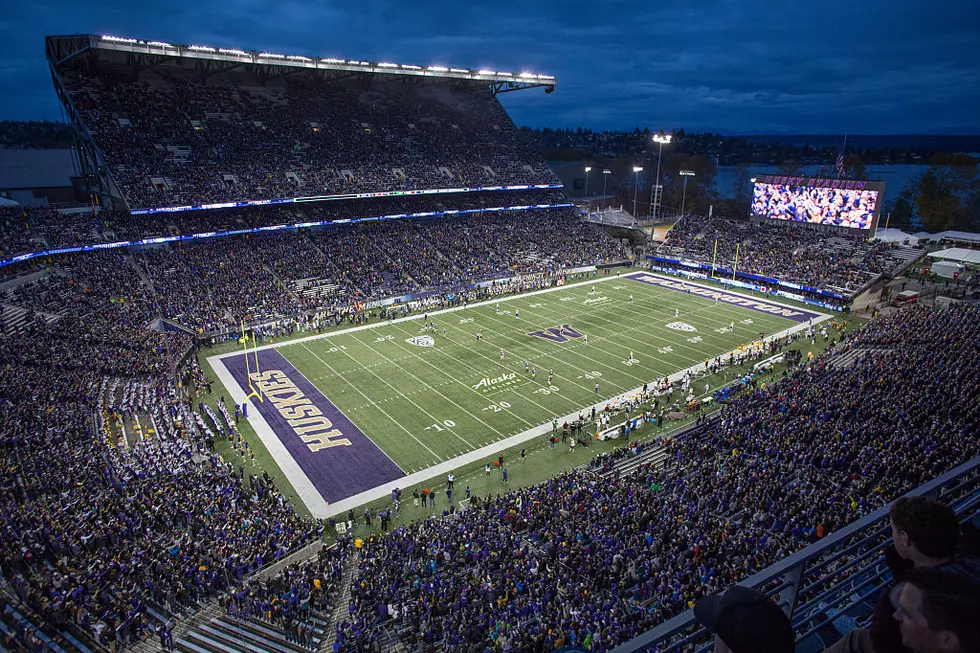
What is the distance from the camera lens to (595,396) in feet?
94.2

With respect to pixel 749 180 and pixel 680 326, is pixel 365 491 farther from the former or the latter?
pixel 749 180

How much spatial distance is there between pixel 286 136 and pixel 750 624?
2311 inches

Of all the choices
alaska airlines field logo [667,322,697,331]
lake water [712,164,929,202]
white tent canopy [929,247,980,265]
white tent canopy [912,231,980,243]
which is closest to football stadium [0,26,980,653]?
alaska airlines field logo [667,322,697,331]

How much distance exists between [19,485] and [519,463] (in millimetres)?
15954

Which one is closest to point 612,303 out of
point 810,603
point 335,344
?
point 335,344

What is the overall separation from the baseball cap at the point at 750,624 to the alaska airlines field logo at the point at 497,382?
27408 millimetres

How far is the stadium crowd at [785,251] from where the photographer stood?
45.4 metres

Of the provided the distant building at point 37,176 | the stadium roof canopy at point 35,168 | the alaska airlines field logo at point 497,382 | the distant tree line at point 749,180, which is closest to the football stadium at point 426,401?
the alaska airlines field logo at point 497,382

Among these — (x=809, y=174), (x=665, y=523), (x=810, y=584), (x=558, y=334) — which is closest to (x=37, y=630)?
(x=665, y=523)

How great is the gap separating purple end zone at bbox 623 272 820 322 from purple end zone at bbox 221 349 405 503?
31.0 meters

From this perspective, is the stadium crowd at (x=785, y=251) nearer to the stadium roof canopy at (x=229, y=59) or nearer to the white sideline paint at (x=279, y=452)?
the stadium roof canopy at (x=229, y=59)

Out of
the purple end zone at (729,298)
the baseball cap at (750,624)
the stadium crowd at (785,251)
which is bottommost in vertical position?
the purple end zone at (729,298)

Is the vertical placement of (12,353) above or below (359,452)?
above

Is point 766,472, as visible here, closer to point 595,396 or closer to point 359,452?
point 595,396
